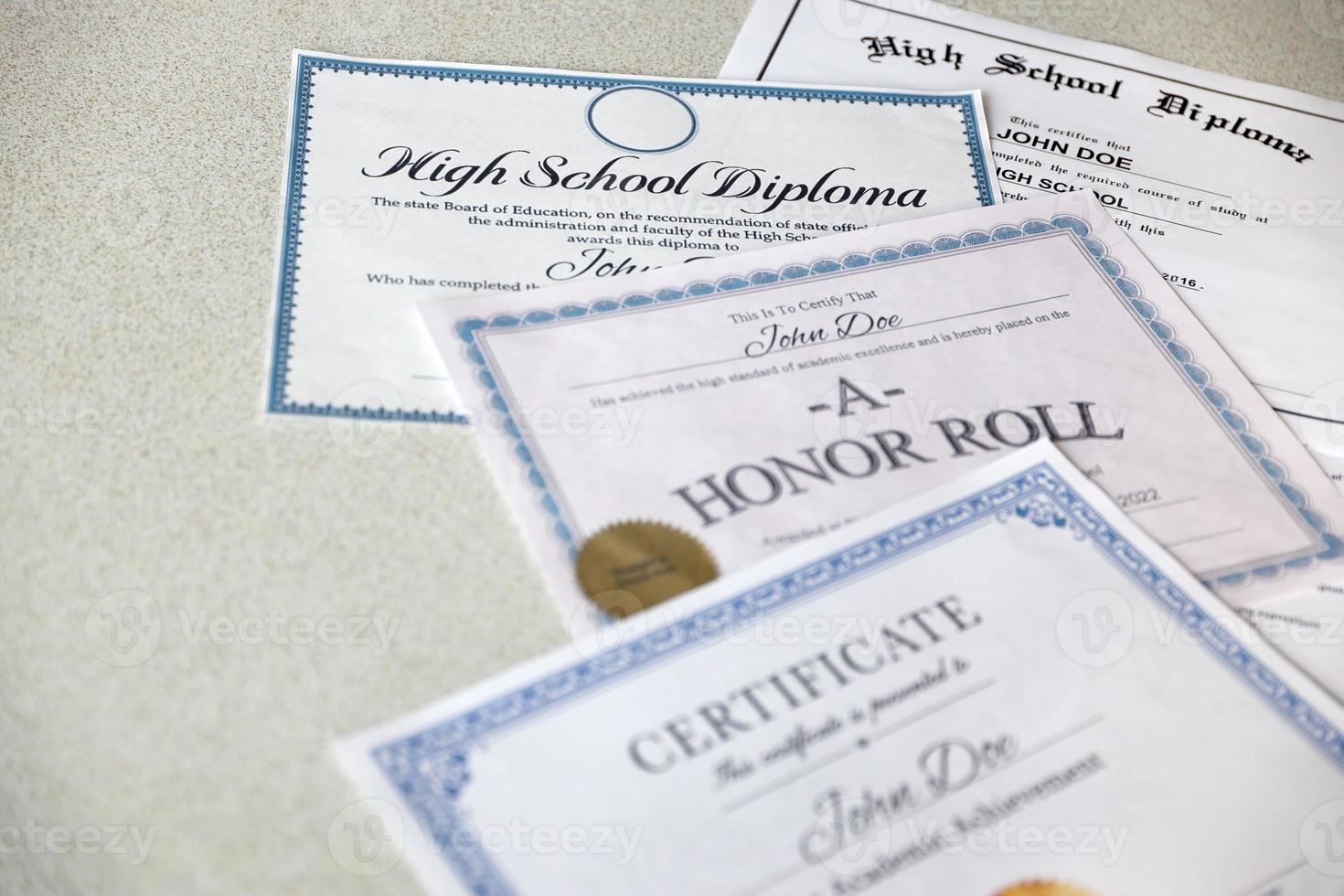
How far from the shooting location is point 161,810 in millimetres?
375

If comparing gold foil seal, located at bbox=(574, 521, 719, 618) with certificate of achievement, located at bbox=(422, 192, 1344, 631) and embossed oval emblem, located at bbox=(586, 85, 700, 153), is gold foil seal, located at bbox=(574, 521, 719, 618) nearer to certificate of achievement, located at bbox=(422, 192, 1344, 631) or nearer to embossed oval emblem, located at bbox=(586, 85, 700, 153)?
certificate of achievement, located at bbox=(422, 192, 1344, 631)

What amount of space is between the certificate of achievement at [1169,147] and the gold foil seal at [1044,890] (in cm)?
28

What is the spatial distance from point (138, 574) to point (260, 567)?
5cm

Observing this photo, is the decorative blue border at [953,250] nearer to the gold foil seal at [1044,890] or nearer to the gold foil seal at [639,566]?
the gold foil seal at [639,566]

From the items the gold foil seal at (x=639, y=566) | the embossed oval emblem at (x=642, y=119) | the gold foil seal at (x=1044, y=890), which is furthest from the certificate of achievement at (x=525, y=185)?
the gold foil seal at (x=1044, y=890)

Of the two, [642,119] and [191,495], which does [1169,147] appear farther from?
[191,495]

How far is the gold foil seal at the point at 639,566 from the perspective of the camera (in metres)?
0.42

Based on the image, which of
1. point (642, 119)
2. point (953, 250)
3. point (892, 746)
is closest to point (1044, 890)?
point (892, 746)

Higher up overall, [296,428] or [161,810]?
[296,428]

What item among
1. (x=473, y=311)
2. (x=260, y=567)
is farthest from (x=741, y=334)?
(x=260, y=567)

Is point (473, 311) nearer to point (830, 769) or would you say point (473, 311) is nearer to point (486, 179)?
point (486, 179)

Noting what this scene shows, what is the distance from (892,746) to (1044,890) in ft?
0.23

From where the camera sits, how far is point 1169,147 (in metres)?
0.62

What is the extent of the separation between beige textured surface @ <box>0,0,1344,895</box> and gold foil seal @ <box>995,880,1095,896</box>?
193 millimetres
